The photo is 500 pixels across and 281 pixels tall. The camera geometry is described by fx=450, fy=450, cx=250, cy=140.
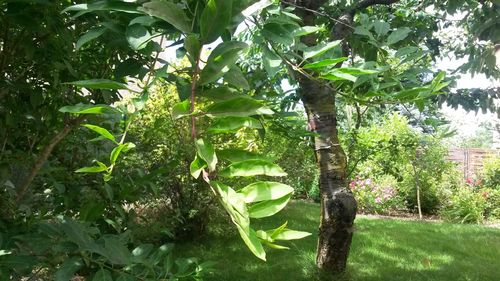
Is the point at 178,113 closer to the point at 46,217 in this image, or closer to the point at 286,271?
the point at 46,217

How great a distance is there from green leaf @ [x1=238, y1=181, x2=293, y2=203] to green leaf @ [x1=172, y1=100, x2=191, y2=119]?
0.48 feet

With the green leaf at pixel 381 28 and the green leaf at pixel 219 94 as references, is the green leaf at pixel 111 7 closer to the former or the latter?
the green leaf at pixel 219 94

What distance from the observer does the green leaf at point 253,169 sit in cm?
63

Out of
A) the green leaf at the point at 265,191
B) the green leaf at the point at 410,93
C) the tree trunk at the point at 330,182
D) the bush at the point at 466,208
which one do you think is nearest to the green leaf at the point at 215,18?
Answer: the green leaf at the point at 265,191

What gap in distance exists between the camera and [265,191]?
0.61 metres

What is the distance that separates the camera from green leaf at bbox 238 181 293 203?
60cm

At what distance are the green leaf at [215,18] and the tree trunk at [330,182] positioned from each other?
2.38 meters

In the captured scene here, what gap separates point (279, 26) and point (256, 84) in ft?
2.87

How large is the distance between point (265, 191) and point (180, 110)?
0.58 ft

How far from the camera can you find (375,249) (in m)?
5.88

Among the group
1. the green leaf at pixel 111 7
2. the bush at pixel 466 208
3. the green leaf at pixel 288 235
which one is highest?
the green leaf at pixel 111 7

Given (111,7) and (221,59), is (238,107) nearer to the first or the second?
(221,59)

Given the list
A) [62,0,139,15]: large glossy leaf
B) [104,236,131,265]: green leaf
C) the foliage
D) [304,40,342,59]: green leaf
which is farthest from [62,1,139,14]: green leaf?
the foliage

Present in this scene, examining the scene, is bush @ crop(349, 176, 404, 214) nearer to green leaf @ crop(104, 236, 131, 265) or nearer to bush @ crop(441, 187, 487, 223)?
bush @ crop(441, 187, 487, 223)
